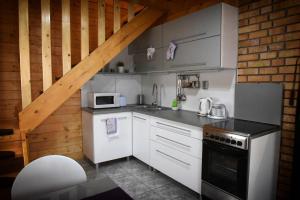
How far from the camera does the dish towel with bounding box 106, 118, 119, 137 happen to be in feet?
9.93

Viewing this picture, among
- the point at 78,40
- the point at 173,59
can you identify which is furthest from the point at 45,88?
the point at 173,59

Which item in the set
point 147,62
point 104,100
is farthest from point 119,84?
point 147,62

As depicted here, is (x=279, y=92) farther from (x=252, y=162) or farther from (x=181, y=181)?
(x=181, y=181)

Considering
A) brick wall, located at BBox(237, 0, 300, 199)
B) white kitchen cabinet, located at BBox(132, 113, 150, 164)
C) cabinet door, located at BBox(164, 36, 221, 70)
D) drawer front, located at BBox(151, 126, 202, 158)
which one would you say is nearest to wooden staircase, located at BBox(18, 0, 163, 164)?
cabinet door, located at BBox(164, 36, 221, 70)

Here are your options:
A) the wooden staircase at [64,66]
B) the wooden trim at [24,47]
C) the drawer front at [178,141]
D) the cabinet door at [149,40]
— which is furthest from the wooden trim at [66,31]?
the drawer front at [178,141]

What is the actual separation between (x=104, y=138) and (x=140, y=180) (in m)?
0.79

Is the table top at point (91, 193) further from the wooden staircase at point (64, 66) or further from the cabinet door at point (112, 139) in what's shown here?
the cabinet door at point (112, 139)

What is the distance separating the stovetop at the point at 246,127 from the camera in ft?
5.92

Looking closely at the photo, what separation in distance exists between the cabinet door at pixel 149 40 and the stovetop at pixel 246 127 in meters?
1.46

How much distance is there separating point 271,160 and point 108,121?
204 cm

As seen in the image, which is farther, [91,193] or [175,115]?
[175,115]

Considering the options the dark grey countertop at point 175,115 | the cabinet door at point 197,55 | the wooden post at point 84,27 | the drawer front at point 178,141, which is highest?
the wooden post at point 84,27

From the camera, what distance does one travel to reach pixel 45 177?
3.99ft

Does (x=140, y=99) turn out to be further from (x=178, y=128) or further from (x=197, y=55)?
(x=197, y=55)
